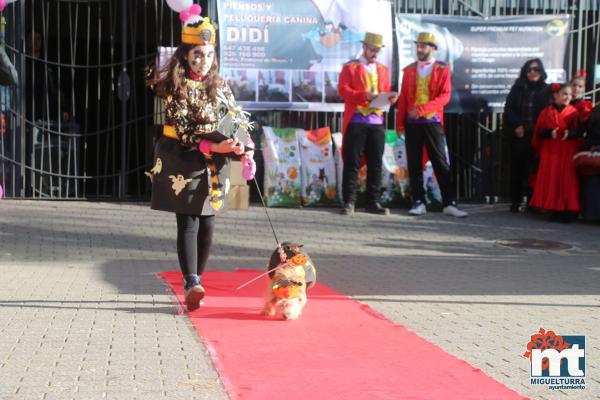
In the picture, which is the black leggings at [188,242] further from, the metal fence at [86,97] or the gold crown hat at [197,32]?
the metal fence at [86,97]

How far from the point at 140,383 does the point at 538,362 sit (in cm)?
211

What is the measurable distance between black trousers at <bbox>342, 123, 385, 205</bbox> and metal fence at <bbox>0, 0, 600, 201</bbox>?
117cm

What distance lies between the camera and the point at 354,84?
12.6 meters

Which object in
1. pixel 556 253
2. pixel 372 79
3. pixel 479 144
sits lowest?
pixel 556 253

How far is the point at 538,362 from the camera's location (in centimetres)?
531

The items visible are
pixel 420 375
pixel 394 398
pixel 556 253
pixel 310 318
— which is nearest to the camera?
pixel 394 398

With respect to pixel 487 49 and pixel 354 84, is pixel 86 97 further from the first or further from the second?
pixel 487 49

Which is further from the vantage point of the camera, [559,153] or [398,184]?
[398,184]

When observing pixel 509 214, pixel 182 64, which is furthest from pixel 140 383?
pixel 509 214

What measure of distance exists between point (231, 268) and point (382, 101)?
13.4 ft

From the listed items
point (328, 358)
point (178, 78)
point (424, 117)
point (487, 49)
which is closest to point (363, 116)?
point (424, 117)

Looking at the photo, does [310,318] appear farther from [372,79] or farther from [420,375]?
[372,79]

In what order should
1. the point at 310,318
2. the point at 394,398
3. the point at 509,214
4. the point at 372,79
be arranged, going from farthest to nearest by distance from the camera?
the point at 509,214 < the point at 372,79 < the point at 310,318 < the point at 394,398

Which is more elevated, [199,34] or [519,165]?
[199,34]
